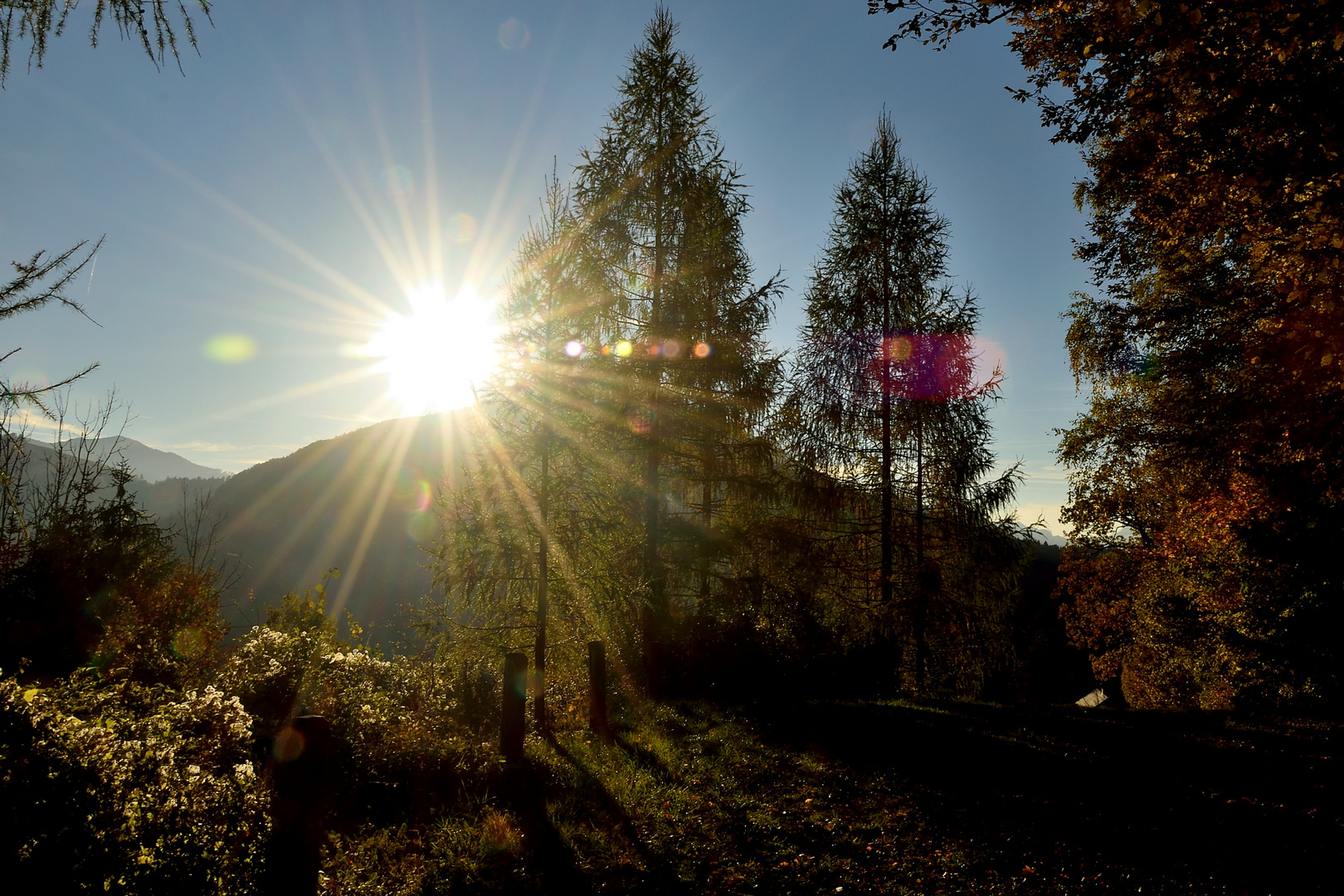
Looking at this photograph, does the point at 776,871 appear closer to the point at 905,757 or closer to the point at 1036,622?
the point at 905,757

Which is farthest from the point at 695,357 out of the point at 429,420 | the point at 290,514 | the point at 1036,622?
the point at 290,514

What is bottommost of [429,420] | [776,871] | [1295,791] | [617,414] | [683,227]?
[776,871]

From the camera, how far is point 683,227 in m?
13.9

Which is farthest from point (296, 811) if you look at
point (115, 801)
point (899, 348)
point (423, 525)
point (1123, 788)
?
point (899, 348)

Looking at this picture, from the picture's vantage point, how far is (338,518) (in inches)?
3401

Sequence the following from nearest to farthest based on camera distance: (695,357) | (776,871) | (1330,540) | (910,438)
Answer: (776,871)
(1330,540)
(695,357)
(910,438)

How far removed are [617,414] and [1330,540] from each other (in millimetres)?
13332

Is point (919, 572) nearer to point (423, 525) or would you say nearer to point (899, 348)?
point (899, 348)

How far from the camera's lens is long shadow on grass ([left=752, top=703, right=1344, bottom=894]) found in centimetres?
437

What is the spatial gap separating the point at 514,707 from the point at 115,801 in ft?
15.2

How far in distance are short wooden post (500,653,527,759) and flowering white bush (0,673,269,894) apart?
11.0 ft

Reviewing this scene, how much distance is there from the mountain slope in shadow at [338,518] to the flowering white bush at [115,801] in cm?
7559

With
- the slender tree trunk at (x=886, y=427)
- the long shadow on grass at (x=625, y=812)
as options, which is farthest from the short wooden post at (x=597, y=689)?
the slender tree trunk at (x=886, y=427)

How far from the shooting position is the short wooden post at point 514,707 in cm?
746
